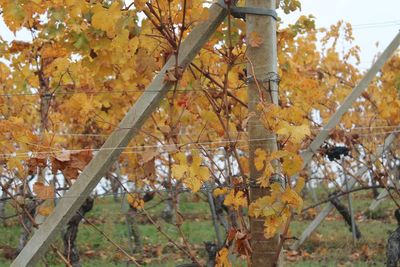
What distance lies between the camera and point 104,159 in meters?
2.89

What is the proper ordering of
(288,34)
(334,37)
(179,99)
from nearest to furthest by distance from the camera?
1. (179,99)
2. (288,34)
3. (334,37)

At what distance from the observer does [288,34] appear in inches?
186

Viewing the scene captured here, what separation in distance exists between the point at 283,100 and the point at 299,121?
3.52 meters

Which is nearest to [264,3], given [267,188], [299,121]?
[299,121]

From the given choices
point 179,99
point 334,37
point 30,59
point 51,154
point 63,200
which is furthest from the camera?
point 334,37

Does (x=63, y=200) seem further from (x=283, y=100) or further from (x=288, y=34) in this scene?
(x=283, y=100)

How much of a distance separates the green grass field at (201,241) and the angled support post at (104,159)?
115 inches

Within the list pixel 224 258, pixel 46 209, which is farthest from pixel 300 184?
pixel 46 209

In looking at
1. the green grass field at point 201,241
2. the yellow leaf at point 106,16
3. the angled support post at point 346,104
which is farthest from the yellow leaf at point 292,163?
the green grass field at point 201,241

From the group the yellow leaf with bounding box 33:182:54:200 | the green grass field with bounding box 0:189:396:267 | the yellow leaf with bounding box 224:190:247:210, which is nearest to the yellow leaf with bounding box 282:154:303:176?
the yellow leaf with bounding box 224:190:247:210

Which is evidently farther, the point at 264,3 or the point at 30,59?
the point at 30,59

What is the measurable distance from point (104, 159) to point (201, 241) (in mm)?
7376

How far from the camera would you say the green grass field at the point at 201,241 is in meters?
7.98

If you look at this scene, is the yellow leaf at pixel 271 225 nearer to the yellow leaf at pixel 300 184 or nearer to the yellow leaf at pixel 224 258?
the yellow leaf at pixel 300 184
